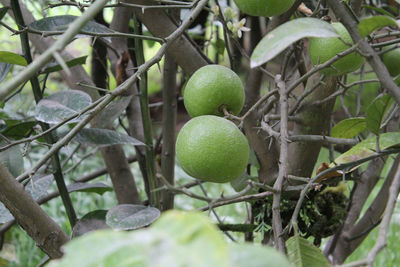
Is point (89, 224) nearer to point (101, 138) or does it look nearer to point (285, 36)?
point (101, 138)

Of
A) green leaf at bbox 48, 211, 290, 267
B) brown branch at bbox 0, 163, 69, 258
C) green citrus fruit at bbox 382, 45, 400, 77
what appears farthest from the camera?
green citrus fruit at bbox 382, 45, 400, 77

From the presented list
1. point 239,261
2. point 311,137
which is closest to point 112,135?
point 311,137

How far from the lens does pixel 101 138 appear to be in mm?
878

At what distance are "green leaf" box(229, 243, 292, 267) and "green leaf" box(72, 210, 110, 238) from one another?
60cm

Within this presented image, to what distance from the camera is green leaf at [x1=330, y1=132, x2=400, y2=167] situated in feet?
2.12

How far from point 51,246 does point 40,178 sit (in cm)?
24

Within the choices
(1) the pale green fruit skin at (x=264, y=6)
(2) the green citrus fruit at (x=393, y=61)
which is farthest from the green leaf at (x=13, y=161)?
(2) the green citrus fruit at (x=393, y=61)

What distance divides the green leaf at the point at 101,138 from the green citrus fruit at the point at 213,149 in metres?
0.26

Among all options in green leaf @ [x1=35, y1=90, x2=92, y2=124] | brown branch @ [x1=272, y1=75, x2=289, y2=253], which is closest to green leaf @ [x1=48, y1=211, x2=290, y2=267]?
brown branch @ [x1=272, y1=75, x2=289, y2=253]

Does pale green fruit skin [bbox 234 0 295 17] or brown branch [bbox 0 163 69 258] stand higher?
pale green fruit skin [bbox 234 0 295 17]

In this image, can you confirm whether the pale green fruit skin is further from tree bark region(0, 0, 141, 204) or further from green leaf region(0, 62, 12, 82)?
A: tree bark region(0, 0, 141, 204)

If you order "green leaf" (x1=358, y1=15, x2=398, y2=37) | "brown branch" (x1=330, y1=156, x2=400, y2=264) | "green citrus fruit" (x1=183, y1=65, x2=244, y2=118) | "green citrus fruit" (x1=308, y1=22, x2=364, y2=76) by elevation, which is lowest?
"brown branch" (x1=330, y1=156, x2=400, y2=264)

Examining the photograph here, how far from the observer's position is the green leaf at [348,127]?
811 millimetres

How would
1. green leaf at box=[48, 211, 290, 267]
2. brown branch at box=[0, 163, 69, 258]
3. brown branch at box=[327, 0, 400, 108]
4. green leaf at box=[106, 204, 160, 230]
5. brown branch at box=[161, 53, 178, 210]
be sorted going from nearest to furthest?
green leaf at box=[48, 211, 290, 267] < brown branch at box=[327, 0, 400, 108] < brown branch at box=[0, 163, 69, 258] < green leaf at box=[106, 204, 160, 230] < brown branch at box=[161, 53, 178, 210]
